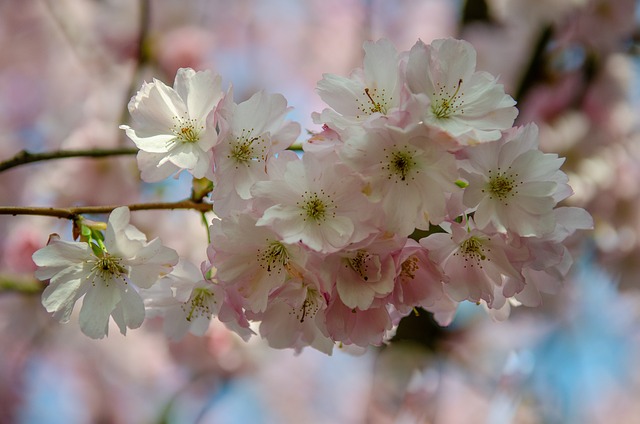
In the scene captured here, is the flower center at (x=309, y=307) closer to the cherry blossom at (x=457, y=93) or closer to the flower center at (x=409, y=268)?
the flower center at (x=409, y=268)

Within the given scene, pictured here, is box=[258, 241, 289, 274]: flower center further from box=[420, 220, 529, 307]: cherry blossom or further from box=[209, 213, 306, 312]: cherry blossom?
box=[420, 220, 529, 307]: cherry blossom

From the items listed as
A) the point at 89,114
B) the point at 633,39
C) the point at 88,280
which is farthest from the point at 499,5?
the point at 88,280

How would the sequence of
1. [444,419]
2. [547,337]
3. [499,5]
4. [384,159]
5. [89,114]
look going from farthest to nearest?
[444,419] → [547,337] → [499,5] → [89,114] → [384,159]

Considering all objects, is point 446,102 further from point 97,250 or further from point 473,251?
point 97,250

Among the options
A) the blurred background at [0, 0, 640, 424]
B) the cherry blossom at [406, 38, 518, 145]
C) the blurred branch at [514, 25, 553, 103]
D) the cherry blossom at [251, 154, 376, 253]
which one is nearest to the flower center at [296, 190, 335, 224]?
the cherry blossom at [251, 154, 376, 253]

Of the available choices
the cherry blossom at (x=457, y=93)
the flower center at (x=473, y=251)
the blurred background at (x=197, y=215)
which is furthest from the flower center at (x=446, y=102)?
the blurred background at (x=197, y=215)

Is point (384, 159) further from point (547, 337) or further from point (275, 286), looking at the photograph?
point (547, 337)
